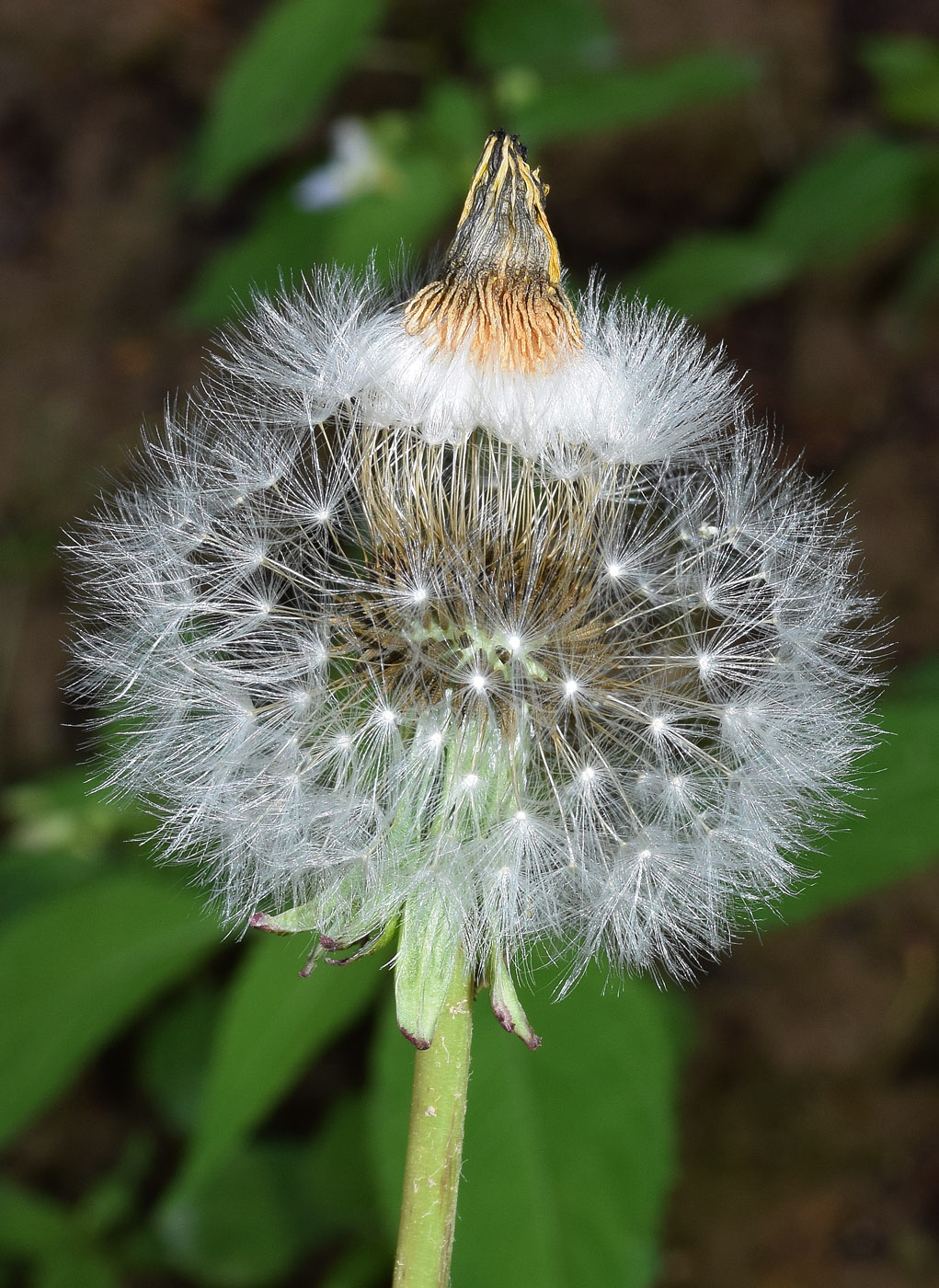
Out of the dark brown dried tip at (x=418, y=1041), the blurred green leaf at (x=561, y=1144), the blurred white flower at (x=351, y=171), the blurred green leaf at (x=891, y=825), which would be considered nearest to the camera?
the dark brown dried tip at (x=418, y=1041)

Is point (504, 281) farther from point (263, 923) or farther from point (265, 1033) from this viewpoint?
point (265, 1033)

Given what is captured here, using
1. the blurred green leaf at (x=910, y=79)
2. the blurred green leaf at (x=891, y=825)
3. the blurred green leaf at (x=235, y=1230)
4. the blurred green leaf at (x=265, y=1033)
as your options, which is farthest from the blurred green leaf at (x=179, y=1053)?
the blurred green leaf at (x=910, y=79)

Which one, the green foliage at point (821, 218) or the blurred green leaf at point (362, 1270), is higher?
the green foliage at point (821, 218)

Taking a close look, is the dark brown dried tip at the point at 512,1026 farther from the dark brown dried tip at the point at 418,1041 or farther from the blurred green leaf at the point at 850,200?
the blurred green leaf at the point at 850,200

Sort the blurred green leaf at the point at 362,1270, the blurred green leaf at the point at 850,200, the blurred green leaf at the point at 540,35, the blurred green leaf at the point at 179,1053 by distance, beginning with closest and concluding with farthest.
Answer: the blurred green leaf at the point at 362,1270 < the blurred green leaf at the point at 179,1053 < the blurred green leaf at the point at 850,200 < the blurred green leaf at the point at 540,35

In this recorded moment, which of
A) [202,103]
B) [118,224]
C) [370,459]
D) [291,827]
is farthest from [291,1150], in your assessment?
[202,103]

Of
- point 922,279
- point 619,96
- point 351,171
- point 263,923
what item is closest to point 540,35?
point 619,96

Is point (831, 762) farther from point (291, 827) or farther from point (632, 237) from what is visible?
point (632, 237)

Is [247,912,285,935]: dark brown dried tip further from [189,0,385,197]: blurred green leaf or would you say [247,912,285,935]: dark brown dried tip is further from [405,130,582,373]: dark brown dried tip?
[189,0,385,197]: blurred green leaf
